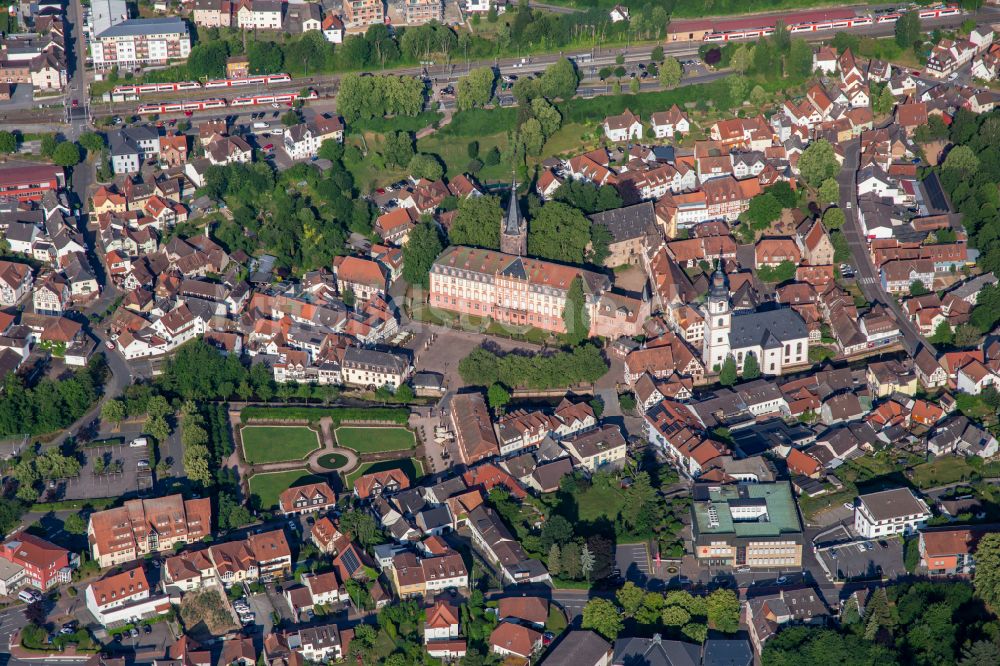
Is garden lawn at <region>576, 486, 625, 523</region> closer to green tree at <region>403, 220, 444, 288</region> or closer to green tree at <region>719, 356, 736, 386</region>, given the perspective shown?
green tree at <region>719, 356, 736, 386</region>

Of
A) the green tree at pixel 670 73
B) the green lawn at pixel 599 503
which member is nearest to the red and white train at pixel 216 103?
the green tree at pixel 670 73

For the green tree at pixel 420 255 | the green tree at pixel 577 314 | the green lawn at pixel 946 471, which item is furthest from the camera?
the green tree at pixel 420 255

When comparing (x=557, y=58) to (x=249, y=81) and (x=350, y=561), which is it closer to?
(x=249, y=81)

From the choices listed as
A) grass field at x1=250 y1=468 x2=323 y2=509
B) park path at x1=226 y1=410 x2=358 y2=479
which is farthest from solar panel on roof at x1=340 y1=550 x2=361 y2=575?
park path at x1=226 y1=410 x2=358 y2=479

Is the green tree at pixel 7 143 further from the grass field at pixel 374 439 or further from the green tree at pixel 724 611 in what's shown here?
the green tree at pixel 724 611

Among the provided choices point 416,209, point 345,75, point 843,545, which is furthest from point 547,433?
point 345,75

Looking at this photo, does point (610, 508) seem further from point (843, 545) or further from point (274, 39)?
point (274, 39)

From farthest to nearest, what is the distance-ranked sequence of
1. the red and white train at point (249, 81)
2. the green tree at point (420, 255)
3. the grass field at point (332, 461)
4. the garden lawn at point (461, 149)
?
the red and white train at point (249, 81) → the garden lawn at point (461, 149) → the green tree at point (420, 255) → the grass field at point (332, 461)
